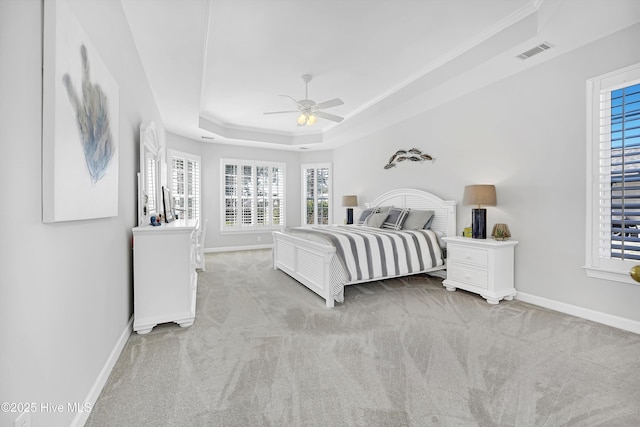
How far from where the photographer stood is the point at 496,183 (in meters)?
3.73

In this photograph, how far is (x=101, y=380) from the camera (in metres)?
1.76

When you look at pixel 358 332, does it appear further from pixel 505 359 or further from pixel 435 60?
pixel 435 60

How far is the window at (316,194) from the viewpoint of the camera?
7.62 metres

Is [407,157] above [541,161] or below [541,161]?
above

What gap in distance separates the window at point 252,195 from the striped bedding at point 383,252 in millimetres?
3529

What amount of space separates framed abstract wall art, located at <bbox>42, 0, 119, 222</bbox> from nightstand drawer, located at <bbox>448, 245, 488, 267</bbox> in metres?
3.61

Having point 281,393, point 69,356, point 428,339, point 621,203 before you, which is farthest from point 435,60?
point 69,356

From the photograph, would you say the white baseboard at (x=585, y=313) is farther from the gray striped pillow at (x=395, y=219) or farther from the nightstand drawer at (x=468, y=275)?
the gray striped pillow at (x=395, y=219)

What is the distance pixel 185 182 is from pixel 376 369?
223 inches

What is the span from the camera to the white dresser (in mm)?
2541

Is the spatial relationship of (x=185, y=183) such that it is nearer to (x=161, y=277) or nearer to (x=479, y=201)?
(x=161, y=277)

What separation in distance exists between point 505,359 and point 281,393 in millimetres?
1598

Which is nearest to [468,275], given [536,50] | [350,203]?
[536,50]

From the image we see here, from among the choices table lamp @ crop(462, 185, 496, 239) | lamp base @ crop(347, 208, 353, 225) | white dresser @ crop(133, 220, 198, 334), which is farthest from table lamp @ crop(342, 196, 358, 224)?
white dresser @ crop(133, 220, 198, 334)
